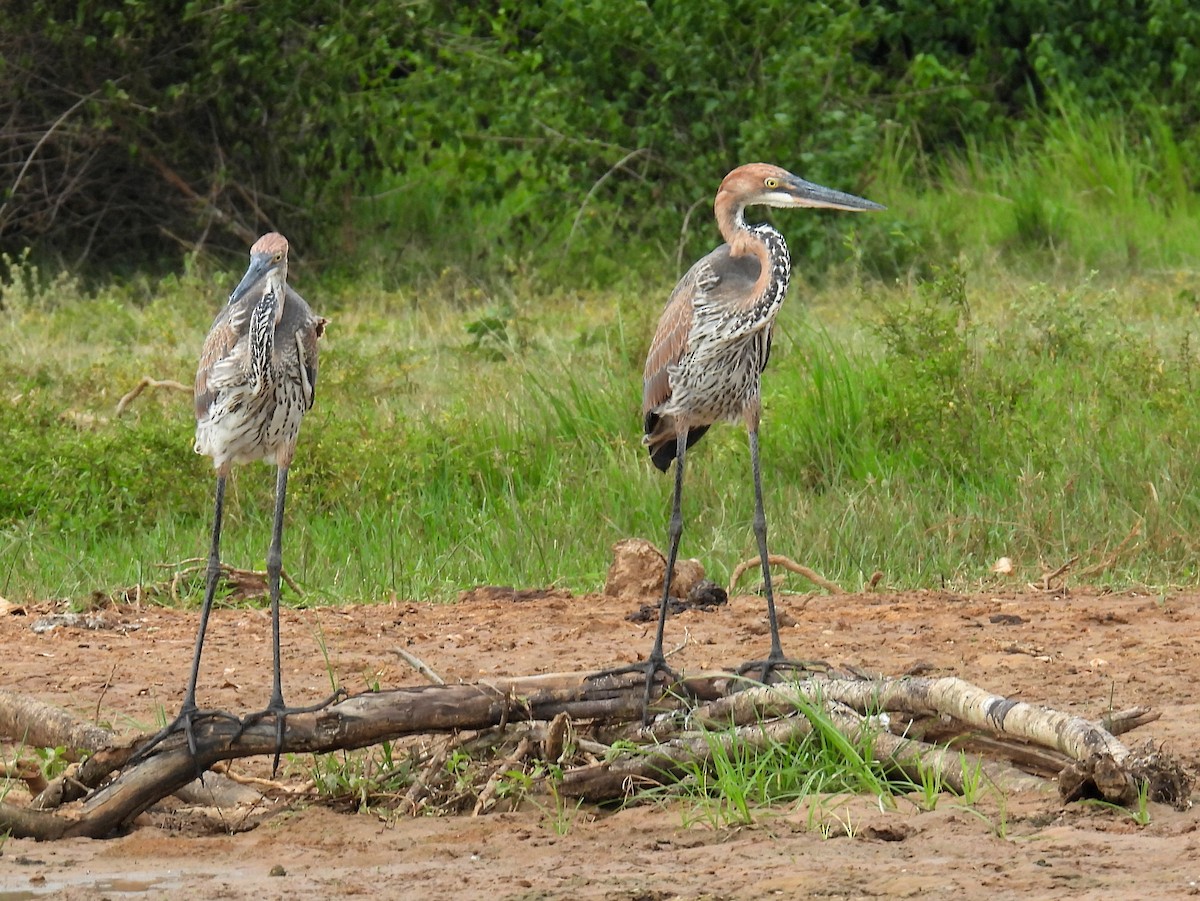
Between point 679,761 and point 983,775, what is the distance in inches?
26.9

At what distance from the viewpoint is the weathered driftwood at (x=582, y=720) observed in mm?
4066

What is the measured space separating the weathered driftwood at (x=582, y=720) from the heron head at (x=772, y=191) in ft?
4.70

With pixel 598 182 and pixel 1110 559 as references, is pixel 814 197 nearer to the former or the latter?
pixel 1110 559

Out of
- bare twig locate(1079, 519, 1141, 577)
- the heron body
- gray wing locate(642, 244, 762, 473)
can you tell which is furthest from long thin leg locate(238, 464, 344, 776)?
bare twig locate(1079, 519, 1141, 577)

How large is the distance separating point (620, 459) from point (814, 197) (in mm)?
2759

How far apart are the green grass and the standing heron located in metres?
1.57

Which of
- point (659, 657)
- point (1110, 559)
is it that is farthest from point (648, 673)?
point (1110, 559)

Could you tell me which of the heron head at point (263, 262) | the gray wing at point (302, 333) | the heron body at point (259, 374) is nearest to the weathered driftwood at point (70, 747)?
the heron body at point (259, 374)

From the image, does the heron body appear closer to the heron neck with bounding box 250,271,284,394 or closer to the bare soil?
the heron neck with bounding box 250,271,284,394

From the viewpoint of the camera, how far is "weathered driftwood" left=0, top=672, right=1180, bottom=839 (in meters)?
4.07

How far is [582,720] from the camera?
4.41 metres

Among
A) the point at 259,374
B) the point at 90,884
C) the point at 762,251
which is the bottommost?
the point at 90,884

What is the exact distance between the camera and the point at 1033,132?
1373 centimetres

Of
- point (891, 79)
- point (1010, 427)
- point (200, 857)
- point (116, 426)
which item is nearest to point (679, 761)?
point (200, 857)
